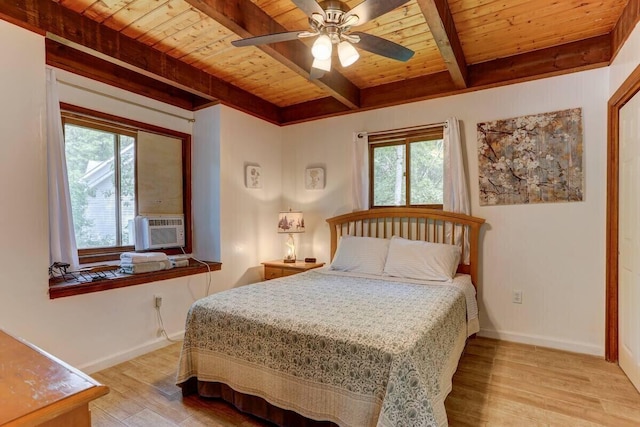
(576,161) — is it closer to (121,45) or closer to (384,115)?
(384,115)

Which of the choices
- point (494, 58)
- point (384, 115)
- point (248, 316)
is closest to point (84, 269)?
point (248, 316)

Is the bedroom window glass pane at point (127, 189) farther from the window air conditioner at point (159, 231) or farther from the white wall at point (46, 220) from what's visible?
the white wall at point (46, 220)

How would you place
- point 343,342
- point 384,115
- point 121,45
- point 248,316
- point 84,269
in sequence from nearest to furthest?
point 343,342 → point 248,316 → point 121,45 → point 84,269 → point 384,115

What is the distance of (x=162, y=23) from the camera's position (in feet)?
7.88

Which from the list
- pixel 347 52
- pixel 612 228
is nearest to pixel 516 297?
pixel 612 228

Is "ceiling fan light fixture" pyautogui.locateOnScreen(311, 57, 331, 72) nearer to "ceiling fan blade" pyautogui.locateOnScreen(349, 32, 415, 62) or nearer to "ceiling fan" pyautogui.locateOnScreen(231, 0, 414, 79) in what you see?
"ceiling fan" pyautogui.locateOnScreen(231, 0, 414, 79)

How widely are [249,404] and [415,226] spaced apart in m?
2.24

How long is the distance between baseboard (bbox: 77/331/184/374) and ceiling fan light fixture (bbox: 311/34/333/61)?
2658 mm

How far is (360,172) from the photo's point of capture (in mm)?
3666

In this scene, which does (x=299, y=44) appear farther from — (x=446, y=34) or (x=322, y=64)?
(x=446, y=34)

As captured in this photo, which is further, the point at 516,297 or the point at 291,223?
the point at 291,223

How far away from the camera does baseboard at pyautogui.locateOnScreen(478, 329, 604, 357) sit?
106 inches

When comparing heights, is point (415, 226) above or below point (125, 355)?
above

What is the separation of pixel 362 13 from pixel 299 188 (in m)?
2.64
